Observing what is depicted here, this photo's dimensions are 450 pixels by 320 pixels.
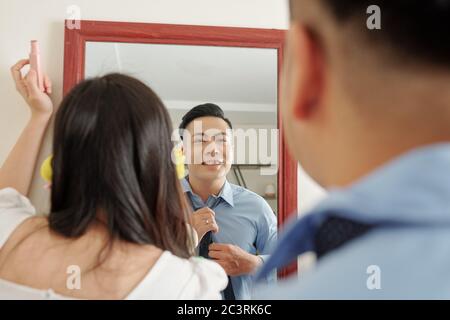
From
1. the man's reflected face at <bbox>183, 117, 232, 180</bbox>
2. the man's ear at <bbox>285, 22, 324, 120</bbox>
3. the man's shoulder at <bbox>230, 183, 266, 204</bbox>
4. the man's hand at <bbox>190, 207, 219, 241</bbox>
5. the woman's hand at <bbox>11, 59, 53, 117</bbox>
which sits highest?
the woman's hand at <bbox>11, 59, 53, 117</bbox>

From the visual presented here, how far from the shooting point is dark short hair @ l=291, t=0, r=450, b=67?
282 millimetres

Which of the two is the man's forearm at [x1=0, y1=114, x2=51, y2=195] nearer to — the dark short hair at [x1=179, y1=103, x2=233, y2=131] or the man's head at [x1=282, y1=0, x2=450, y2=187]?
Answer: the dark short hair at [x1=179, y1=103, x2=233, y2=131]

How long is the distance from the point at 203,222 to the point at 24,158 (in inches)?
14.7

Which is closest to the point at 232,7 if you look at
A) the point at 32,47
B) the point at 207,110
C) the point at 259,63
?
the point at 259,63

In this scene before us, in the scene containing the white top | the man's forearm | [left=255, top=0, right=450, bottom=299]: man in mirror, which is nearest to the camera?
[left=255, top=0, right=450, bottom=299]: man in mirror

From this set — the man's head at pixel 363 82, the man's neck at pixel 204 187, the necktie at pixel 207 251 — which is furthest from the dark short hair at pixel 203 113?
the man's head at pixel 363 82

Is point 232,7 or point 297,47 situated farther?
point 232,7

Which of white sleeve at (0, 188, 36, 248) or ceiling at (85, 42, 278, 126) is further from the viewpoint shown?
ceiling at (85, 42, 278, 126)

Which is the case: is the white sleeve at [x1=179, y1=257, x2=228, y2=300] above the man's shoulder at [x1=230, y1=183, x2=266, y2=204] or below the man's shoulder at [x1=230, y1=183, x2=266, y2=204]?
below

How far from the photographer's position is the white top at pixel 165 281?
57cm

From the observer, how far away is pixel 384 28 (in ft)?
0.97

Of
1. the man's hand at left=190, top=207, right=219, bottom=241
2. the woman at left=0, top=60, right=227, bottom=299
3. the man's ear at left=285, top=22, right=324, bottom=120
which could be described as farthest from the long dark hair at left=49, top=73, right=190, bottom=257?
the man's ear at left=285, top=22, right=324, bottom=120
